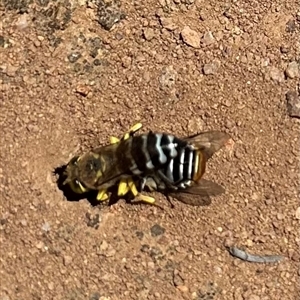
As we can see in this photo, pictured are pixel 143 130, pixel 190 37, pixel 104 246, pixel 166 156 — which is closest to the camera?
pixel 166 156

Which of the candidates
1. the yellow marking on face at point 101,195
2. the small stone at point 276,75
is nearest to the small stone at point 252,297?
the yellow marking on face at point 101,195

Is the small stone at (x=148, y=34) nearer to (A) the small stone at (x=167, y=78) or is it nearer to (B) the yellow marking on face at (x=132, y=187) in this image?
(A) the small stone at (x=167, y=78)

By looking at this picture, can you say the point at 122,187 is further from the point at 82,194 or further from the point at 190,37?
the point at 190,37

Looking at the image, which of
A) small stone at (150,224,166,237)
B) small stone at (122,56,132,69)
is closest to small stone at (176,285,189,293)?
small stone at (150,224,166,237)

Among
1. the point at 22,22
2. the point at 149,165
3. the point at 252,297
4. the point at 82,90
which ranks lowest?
the point at 252,297

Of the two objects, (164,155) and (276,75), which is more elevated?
(276,75)


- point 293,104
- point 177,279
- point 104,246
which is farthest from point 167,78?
point 177,279

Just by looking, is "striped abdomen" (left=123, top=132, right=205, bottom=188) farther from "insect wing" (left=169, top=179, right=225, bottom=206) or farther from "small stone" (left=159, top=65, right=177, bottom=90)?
"small stone" (left=159, top=65, right=177, bottom=90)
